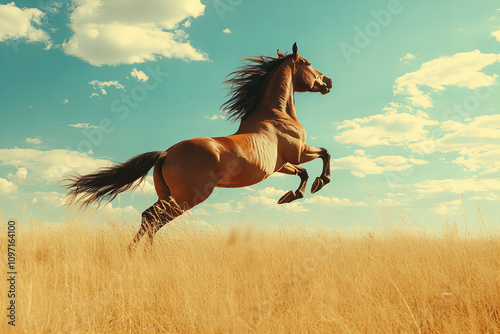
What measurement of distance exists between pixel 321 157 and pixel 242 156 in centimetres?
225

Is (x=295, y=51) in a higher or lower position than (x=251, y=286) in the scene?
higher

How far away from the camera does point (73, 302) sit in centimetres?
389

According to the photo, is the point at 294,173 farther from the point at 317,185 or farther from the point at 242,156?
the point at 242,156

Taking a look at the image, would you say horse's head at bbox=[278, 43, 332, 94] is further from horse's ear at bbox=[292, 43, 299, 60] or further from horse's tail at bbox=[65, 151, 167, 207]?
horse's tail at bbox=[65, 151, 167, 207]

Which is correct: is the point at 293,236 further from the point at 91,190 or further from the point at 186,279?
the point at 91,190

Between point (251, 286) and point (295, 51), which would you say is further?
point (295, 51)

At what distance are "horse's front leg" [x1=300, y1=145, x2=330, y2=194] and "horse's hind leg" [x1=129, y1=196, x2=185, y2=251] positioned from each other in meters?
2.91

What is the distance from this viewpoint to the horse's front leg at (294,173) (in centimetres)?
744

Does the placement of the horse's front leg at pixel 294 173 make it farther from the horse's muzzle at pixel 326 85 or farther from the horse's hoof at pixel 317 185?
the horse's muzzle at pixel 326 85

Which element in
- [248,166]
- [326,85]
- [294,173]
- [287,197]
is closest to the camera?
[248,166]

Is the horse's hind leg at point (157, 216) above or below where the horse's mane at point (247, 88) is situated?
below

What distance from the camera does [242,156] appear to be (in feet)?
20.4

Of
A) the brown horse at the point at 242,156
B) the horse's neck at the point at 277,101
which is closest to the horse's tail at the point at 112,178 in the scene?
the brown horse at the point at 242,156

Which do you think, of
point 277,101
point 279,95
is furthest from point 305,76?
point 277,101
